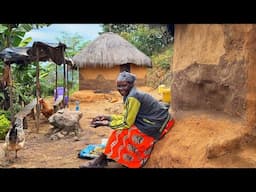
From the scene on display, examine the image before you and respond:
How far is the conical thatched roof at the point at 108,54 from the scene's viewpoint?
15.7 meters

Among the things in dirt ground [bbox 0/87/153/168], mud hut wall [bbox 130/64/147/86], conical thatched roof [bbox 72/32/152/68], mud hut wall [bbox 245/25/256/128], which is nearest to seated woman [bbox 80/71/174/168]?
dirt ground [bbox 0/87/153/168]

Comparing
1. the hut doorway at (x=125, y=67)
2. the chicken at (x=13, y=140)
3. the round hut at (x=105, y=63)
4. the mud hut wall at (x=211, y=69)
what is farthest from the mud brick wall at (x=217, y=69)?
the hut doorway at (x=125, y=67)

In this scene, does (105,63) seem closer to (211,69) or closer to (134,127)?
(134,127)

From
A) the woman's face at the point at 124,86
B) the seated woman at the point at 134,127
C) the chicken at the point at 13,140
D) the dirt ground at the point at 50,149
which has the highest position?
the woman's face at the point at 124,86

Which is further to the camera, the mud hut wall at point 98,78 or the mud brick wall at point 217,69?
the mud hut wall at point 98,78

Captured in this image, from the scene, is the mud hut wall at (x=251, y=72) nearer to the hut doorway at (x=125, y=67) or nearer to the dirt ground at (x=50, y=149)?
the dirt ground at (x=50, y=149)

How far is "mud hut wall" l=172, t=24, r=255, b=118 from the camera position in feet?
11.0

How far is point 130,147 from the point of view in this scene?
13.0 ft

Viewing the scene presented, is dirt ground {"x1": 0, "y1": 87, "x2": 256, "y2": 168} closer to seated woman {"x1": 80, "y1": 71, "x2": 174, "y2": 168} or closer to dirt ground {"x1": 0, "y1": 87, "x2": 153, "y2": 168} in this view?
dirt ground {"x1": 0, "y1": 87, "x2": 153, "y2": 168}

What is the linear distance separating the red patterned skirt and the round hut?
1153 cm

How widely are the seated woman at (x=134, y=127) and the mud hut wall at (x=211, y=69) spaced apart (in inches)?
20.3

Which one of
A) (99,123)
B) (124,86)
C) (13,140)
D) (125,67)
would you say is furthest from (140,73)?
(99,123)

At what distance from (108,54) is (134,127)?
12.4m
